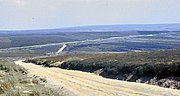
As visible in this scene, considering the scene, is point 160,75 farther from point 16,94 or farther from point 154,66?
point 16,94

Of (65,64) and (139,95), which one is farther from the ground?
(139,95)

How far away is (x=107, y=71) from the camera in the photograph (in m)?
50.3

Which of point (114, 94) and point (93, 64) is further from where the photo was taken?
point (93, 64)

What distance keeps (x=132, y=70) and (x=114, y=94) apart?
1677cm

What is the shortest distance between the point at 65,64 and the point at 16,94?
5397cm

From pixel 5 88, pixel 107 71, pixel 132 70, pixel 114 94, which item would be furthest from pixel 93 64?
pixel 5 88

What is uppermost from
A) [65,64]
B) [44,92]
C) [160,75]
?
[44,92]

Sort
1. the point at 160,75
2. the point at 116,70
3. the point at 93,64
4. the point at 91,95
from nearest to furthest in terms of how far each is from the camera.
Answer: the point at 91,95, the point at 160,75, the point at 116,70, the point at 93,64

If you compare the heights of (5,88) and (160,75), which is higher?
(5,88)

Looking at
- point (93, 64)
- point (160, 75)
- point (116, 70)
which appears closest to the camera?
point (160, 75)

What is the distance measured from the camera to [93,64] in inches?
2344

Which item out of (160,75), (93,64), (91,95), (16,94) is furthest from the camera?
(93,64)

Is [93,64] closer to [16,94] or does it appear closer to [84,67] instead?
[84,67]

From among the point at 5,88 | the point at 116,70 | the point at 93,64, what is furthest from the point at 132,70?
the point at 5,88
